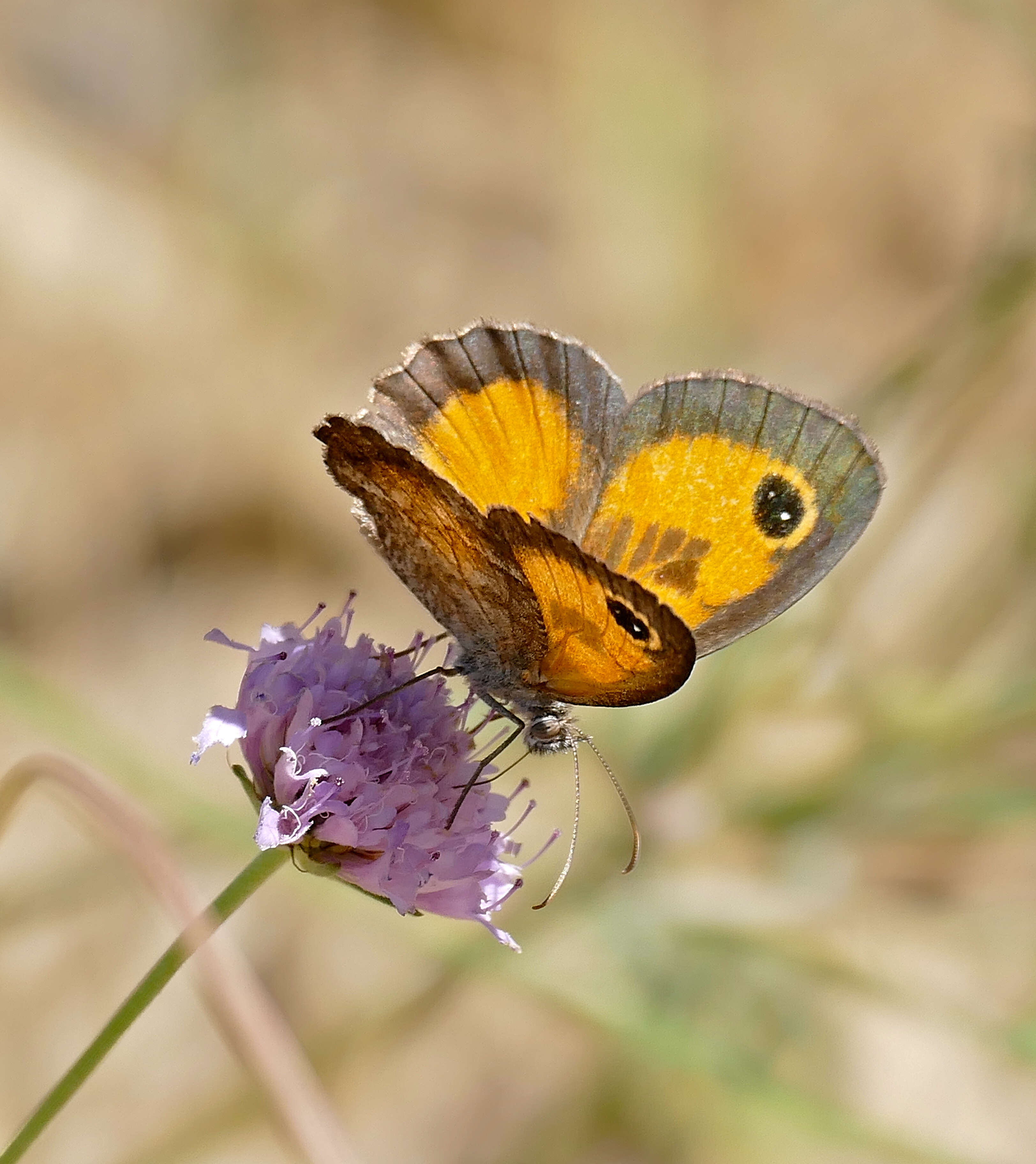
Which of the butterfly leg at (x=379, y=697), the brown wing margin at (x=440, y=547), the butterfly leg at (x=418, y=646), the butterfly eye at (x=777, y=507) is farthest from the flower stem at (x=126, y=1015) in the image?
the butterfly eye at (x=777, y=507)

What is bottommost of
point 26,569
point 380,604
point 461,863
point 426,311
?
point 461,863

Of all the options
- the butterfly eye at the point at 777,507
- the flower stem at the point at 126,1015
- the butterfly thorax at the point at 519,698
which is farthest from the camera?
the butterfly eye at the point at 777,507

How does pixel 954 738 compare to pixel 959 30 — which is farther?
pixel 959 30

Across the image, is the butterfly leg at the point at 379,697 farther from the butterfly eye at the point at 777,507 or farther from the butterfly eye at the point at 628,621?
the butterfly eye at the point at 777,507

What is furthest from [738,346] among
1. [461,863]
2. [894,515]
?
[461,863]

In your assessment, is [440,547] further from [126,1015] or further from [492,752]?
[126,1015]

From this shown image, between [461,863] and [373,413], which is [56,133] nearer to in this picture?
[373,413]
